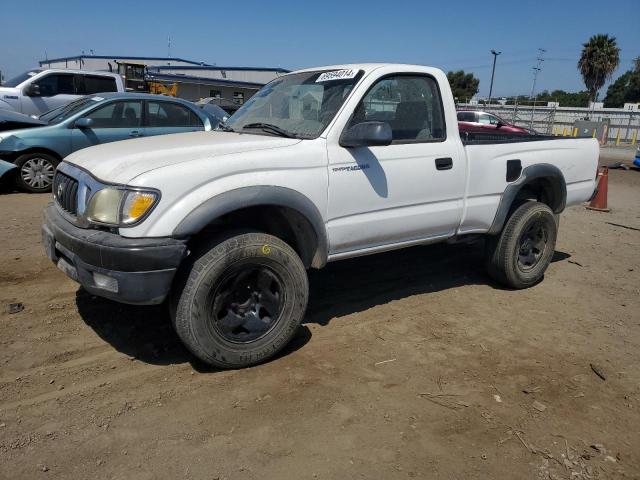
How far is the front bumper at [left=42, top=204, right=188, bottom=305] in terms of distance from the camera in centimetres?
286

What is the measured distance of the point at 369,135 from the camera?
3.41m

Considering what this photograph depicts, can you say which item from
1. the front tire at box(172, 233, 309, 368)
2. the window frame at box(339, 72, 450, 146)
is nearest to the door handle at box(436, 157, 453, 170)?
the window frame at box(339, 72, 450, 146)

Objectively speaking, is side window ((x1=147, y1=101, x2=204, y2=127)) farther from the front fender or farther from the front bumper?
the front bumper

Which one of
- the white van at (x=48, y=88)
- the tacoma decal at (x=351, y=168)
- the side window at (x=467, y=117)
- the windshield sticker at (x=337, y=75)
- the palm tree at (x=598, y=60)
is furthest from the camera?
the palm tree at (x=598, y=60)

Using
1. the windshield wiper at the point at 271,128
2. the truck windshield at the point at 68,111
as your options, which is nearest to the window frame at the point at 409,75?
the windshield wiper at the point at 271,128

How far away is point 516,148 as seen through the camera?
15.5 ft

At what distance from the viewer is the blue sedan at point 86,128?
26.6 feet

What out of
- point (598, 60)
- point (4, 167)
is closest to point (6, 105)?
point (4, 167)

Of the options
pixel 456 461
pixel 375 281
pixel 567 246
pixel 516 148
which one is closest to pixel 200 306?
pixel 456 461

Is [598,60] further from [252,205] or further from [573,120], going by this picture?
[252,205]

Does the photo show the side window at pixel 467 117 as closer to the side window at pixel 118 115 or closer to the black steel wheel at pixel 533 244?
the side window at pixel 118 115

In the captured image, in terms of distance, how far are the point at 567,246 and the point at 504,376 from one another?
4032mm

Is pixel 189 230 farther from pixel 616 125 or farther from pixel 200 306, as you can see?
pixel 616 125

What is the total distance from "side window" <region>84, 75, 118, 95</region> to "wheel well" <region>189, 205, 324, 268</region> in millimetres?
10567
